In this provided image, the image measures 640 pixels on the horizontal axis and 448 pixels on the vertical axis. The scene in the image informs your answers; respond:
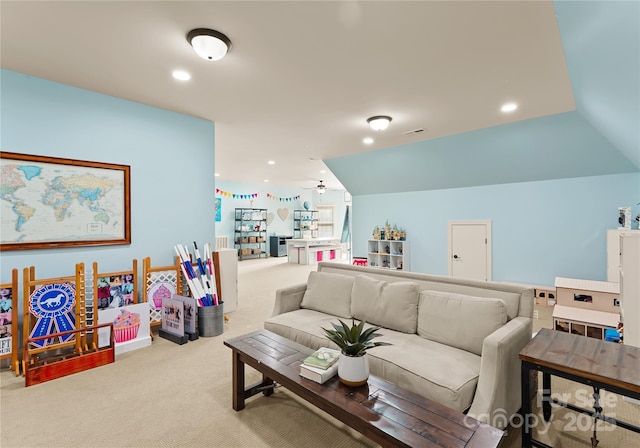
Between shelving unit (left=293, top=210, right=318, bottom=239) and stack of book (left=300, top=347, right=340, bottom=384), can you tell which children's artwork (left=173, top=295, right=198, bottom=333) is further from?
shelving unit (left=293, top=210, right=318, bottom=239)

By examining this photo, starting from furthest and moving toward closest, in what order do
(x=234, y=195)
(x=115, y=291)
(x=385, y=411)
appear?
(x=234, y=195) < (x=115, y=291) < (x=385, y=411)

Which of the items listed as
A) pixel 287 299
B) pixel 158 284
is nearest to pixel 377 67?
pixel 287 299

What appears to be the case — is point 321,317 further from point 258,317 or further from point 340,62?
point 340,62

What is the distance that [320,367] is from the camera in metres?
1.74

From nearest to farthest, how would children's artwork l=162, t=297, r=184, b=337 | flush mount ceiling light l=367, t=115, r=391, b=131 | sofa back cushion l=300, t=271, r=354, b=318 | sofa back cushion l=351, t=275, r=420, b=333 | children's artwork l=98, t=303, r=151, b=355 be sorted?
1. sofa back cushion l=351, t=275, r=420, b=333
2. sofa back cushion l=300, t=271, r=354, b=318
3. children's artwork l=98, t=303, r=151, b=355
4. children's artwork l=162, t=297, r=184, b=337
5. flush mount ceiling light l=367, t=115, r=391, b=131

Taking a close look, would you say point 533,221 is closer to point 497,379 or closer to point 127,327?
point 497,379

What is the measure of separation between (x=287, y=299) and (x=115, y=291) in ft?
6.01

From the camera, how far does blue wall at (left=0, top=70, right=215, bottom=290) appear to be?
2846mm

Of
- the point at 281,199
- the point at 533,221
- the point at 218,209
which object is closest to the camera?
the point at 533,221

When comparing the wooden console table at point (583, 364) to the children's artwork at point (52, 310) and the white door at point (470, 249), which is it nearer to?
the children's artwork at point (52, 310)

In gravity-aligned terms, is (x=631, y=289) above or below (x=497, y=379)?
above

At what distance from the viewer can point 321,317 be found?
291 cm

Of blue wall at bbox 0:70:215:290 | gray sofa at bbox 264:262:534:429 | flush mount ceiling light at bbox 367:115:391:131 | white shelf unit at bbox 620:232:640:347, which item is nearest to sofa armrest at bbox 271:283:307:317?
gray sofa at bbox 264:262:534:429

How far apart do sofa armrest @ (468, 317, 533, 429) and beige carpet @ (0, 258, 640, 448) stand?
0.24 metres
